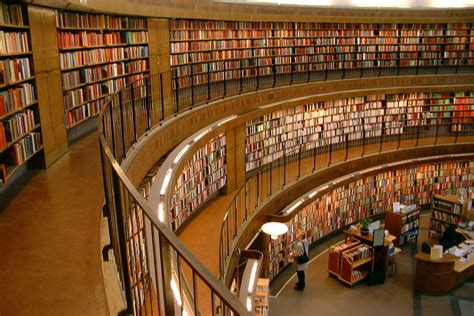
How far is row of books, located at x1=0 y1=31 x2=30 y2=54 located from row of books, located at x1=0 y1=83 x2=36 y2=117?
0.33m

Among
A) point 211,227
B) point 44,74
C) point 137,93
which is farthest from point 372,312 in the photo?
point 44,74

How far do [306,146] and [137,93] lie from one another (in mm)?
4735

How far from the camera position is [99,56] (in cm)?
642

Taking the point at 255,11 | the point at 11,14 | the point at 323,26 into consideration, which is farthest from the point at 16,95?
the point at 323,26

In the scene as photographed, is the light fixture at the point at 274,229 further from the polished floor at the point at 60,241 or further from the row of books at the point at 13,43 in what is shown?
the row of books at the point at 13,43

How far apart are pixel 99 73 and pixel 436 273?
6591 mm

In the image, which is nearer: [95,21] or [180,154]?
[180,154]

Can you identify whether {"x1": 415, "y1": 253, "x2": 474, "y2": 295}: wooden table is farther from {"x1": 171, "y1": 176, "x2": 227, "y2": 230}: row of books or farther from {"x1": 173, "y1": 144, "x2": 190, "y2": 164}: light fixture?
{"x1": 173, "y1": 144, "x2": 190, "y2": 164}: light fixture

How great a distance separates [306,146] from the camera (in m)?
11.0

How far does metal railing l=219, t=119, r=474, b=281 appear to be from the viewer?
7.07 m

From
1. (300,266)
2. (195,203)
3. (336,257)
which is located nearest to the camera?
(195,203)

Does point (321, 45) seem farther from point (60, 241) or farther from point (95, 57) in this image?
point (60, 241)

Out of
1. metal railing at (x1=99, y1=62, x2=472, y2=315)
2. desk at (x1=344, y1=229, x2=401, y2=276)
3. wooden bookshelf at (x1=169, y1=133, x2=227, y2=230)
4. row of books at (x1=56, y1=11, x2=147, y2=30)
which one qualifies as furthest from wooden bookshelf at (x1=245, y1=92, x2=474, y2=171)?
row of books at (x1=56, y1=11, x2=147, y2=30)

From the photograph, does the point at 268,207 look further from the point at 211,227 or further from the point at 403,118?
the point at 403,118
